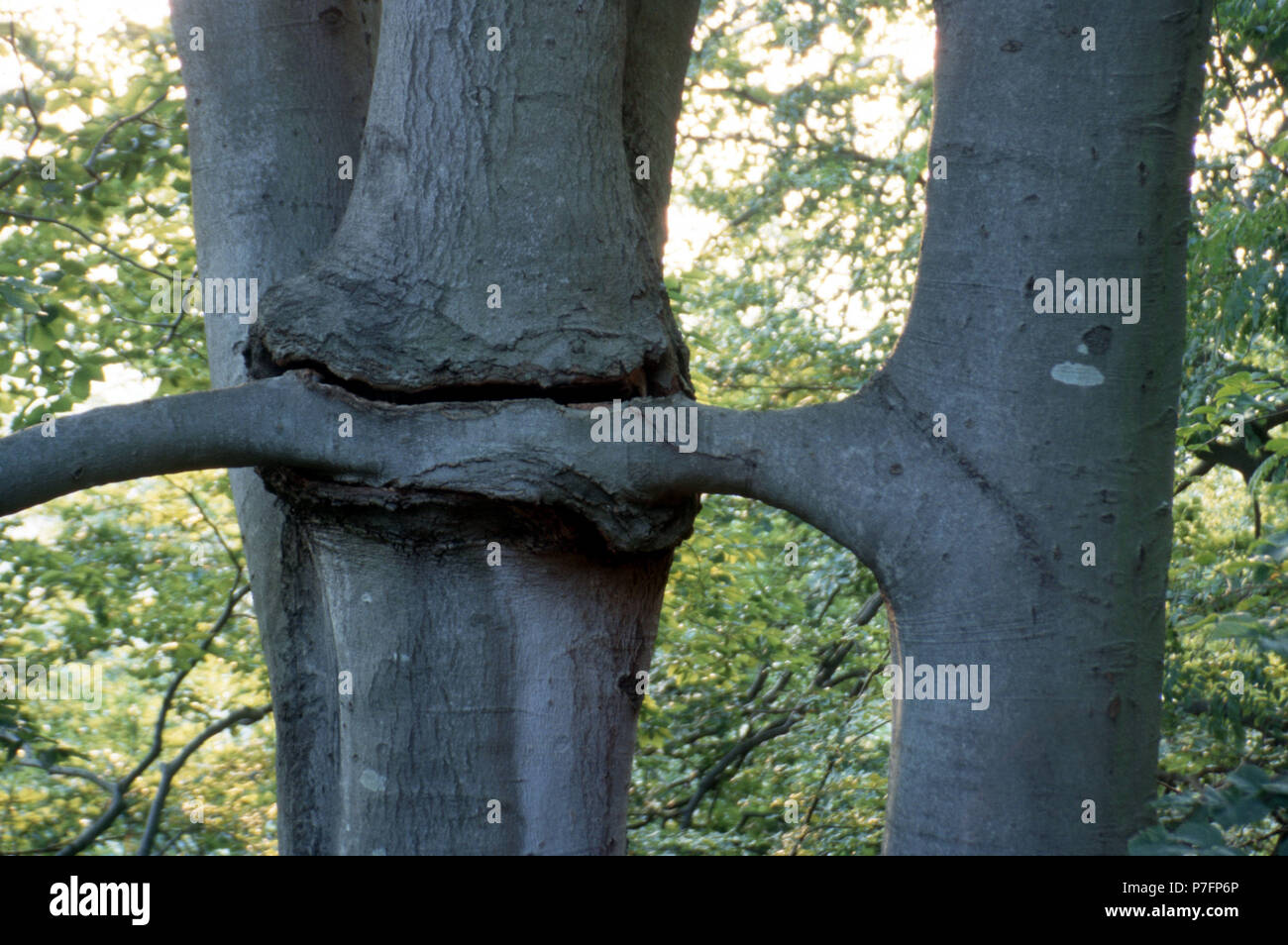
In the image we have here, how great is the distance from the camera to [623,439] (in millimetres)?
1921

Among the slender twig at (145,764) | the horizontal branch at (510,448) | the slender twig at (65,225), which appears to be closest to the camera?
the horizontal branch at (510,448)

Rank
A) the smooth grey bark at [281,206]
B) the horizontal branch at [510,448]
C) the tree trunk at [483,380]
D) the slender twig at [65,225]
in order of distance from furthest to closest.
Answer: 1. the slender twig at [65,225]
2. the smooth grey bark at [281,206]
3. the tree trunk at [483,380]
4. the horizontal branch at [510,448]

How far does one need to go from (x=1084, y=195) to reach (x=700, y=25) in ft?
25.5

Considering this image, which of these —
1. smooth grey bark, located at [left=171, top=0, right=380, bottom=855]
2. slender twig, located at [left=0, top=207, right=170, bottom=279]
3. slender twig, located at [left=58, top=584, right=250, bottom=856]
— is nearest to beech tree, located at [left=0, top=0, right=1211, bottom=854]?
smooth grey bark, located at [left=171, top=0, right=380, bottom=855]

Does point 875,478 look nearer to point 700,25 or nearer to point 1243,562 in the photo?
point 1243,562

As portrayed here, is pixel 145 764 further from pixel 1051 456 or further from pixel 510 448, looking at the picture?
pixel 1051 456

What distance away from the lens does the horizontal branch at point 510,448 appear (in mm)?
1874

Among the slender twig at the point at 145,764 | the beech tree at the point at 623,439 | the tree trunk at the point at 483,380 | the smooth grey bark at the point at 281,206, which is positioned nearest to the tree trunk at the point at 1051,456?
the beech tree at the point at 623,439

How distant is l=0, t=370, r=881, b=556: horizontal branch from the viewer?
1.87m

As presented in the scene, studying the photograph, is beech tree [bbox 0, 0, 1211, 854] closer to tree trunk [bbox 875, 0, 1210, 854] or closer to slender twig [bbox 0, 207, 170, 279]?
tree trunk [bbox 875, 0, 1210, 854]

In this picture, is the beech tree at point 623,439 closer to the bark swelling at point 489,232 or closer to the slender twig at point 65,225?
the bark swelling at point 489,232

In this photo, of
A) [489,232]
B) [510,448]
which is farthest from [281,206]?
[510,448]

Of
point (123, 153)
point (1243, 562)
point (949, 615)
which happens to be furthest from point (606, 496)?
point (123, 153)

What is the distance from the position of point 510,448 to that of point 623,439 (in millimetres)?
196
